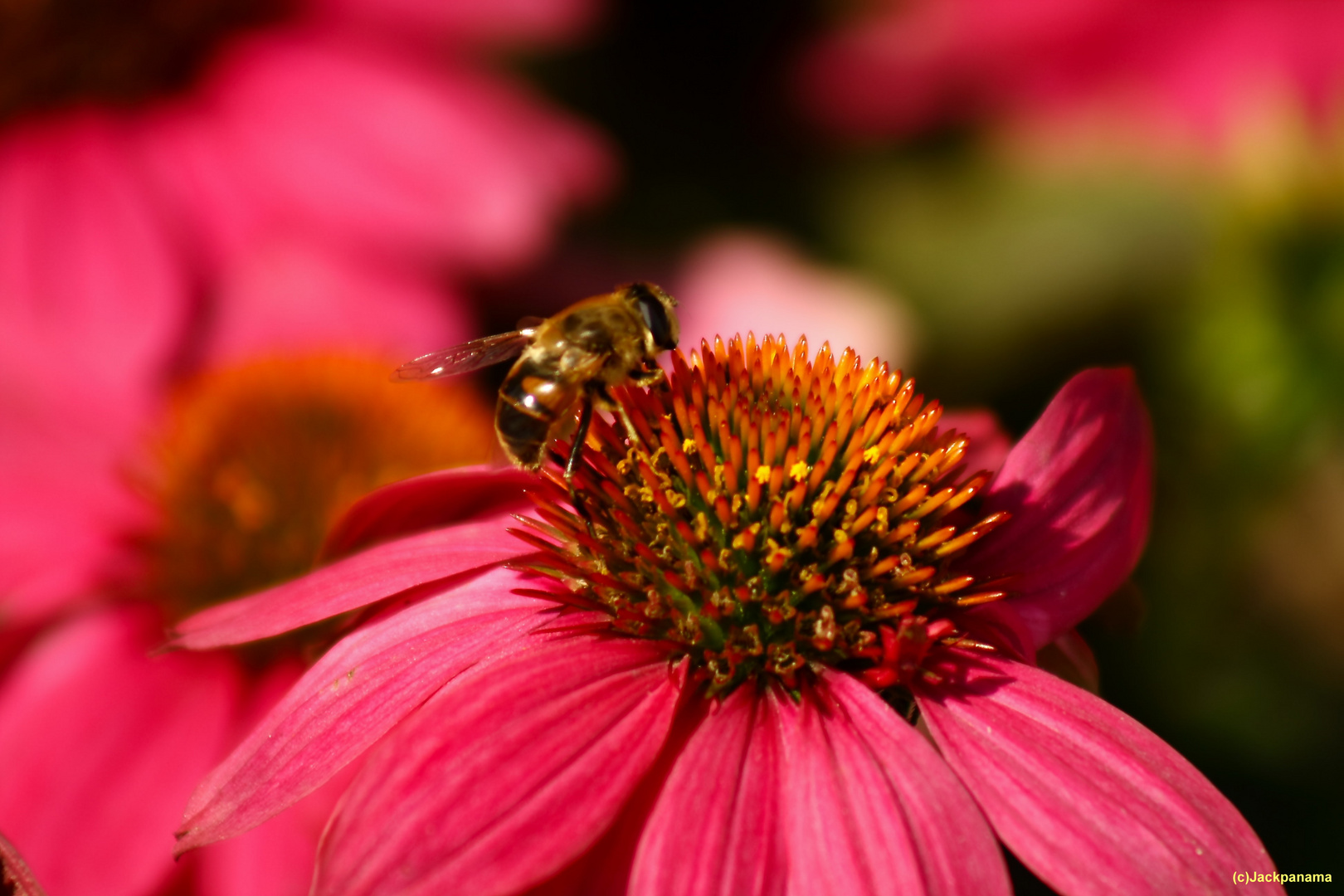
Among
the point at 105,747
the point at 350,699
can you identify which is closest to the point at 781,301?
the point at 105,747

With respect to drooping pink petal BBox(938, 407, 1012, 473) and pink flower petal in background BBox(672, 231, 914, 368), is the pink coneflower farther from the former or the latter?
pink flower petal in background BBox(672, 231, 914, 368)

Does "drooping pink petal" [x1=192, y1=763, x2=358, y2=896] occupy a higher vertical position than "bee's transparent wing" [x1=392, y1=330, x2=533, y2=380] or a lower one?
lower

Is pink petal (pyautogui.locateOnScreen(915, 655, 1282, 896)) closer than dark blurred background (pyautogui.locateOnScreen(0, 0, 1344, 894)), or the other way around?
pink petal (pyautogui.locateOnScreen(915, 655, 1282, 896))

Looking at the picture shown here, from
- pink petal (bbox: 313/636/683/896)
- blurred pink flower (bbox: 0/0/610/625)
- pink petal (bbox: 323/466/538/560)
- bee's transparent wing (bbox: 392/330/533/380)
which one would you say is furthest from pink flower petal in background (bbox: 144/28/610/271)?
pink petal (bbox: 313/636/683/896)

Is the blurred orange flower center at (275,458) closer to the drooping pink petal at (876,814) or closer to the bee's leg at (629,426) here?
the bee's leg at (629,426)

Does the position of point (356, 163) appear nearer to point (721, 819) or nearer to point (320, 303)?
point (320, 303)

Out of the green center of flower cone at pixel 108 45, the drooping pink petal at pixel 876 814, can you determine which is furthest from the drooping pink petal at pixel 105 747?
the green center of flower cone at pixel 108 45
